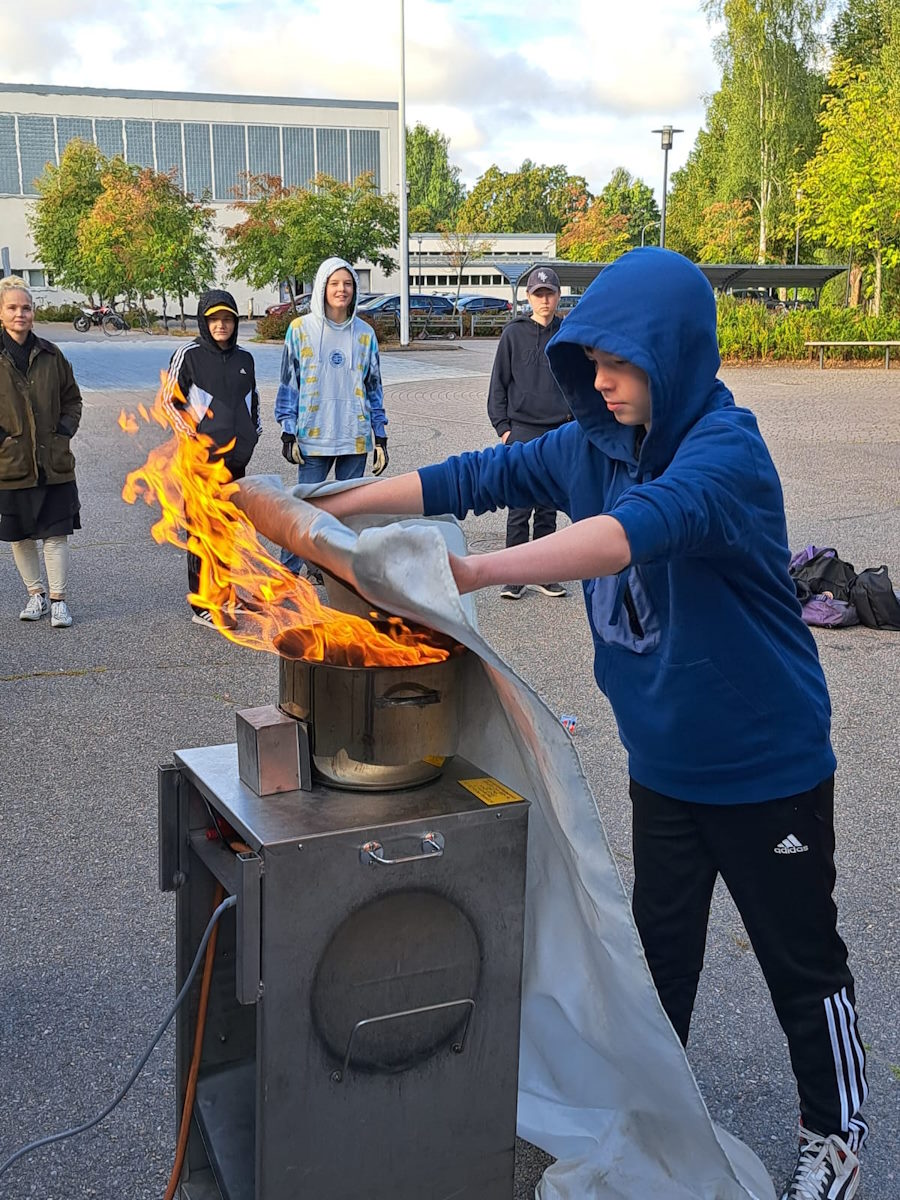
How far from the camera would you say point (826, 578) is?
7.52 m

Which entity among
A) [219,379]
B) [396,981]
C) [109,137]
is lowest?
[396,981]

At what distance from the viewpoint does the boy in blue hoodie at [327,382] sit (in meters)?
7.61

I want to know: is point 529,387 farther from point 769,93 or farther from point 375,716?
point 769,93

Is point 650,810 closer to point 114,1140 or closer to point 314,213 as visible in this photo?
point 114,1140

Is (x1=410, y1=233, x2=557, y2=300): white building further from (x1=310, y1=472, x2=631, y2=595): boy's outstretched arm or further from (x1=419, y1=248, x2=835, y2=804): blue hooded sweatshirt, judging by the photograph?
(x1=310, y1=472, x2=631, y2=595): boy's outstretched arm

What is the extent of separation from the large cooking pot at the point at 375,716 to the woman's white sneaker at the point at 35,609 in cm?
547

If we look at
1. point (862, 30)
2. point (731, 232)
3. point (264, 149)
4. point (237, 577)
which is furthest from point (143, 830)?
point (264, 149)

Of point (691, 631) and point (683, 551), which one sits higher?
point (683, 551)

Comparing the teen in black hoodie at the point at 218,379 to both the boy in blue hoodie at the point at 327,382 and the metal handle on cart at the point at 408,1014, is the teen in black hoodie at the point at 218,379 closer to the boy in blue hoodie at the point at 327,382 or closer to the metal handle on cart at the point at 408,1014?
the boy in blue hoodie at the point at 327,382

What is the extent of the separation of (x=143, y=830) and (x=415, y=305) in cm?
3461

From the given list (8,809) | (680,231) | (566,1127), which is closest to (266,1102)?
(566,1127)

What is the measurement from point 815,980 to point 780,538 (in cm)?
94

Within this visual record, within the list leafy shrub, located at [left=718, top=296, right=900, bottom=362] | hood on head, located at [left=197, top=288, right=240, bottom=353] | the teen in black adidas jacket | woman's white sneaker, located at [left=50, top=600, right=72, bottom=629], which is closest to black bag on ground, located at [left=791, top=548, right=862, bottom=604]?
the teen in black adidas jacket

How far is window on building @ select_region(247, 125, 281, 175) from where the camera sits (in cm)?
6862
